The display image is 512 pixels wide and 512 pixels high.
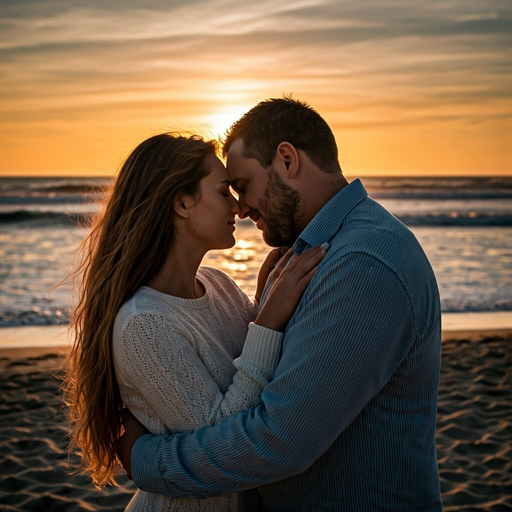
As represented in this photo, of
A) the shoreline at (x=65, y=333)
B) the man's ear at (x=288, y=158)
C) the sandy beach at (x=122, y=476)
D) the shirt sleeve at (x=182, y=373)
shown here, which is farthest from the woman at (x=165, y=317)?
the shoreline at (x=65, y=333)

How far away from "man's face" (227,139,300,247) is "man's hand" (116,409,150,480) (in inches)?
35.4

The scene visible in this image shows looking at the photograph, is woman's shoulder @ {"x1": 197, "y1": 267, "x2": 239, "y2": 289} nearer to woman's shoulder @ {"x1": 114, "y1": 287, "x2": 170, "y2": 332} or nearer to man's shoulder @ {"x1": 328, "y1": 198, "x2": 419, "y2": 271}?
woman's shoulder @ {"x1": 114, "y1": 287, "x2": 170, "y2": 332}

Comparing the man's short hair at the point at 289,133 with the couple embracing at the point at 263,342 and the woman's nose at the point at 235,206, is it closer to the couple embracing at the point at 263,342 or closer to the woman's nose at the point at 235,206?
the couple embracing at the point at 263,342

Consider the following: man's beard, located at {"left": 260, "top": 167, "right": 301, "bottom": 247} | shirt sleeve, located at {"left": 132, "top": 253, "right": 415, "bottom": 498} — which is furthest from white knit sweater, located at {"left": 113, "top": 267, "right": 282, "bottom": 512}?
man's beard, located at {"left": 260, "top": 167, "right": 301, "bottom": 247}

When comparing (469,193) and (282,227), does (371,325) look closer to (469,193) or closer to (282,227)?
(282,227)

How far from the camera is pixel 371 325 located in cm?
196

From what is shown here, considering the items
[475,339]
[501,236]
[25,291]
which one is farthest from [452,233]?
[25,291]

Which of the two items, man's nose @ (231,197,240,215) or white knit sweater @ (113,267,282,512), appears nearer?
white knit sweater @ (113,267,282,512)

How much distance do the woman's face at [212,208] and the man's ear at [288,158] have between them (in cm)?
33

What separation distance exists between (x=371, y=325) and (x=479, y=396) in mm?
5145

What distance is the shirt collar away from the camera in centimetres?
230

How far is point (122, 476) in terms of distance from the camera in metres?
5.17

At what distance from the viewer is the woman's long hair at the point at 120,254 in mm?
2531

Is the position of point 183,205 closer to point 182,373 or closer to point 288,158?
point 288,158
